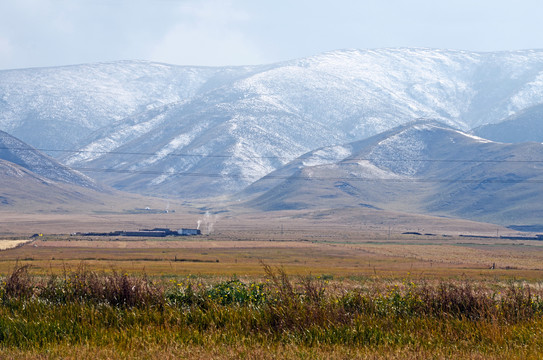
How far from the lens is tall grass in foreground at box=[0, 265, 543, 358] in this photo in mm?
18750

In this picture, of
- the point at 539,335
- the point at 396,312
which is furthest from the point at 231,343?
the point at 539,335

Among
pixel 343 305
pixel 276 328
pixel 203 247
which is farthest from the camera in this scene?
pixel 203 247

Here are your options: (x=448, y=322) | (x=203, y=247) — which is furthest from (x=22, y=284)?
(x=203, y=247)

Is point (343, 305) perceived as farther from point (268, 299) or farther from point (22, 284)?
point (22, 284)

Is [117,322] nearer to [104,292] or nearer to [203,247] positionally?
[104,292]

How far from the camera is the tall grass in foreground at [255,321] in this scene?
61.5 ft

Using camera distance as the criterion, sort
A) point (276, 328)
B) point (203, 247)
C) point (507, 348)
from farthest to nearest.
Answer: point (203, 247) → point (276, 328) → point (507, 348)

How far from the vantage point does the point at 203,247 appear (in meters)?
134

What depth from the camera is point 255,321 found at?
21.1m

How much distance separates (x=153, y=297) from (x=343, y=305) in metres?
6.38

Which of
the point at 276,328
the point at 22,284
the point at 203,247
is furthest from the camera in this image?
the point at 203,247

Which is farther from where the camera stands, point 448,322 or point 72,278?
point 72,278

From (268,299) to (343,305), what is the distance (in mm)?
2709

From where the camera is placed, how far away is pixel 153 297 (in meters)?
23.2
